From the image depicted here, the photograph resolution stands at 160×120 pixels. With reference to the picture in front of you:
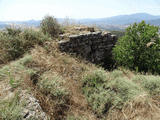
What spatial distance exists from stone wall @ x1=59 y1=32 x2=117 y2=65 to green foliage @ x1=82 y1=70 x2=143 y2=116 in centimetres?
213

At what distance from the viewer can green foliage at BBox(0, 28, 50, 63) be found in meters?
4.71

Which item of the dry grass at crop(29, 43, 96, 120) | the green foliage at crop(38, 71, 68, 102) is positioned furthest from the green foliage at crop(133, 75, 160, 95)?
the green foliage at crop(38, 71, 68, 102)

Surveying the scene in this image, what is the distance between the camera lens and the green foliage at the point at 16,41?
4707 millimetres

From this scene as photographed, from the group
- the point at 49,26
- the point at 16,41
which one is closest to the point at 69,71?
the point at 16,41

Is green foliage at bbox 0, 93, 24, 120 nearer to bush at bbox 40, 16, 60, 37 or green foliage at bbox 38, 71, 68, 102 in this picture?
green foliage at bbox 38, 71, 68, 102

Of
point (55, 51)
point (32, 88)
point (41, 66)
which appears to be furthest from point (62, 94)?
point (55, 51)

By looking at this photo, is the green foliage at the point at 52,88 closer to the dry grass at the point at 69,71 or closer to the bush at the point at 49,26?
the dry grass at the point at 69,71

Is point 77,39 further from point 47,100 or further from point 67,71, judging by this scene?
point 47,100

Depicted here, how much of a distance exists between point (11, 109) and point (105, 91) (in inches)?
94.0

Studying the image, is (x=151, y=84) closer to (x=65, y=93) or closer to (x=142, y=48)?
(x=142, y=48)

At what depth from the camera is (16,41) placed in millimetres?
5062

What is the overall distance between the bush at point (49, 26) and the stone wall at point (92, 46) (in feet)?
3.95

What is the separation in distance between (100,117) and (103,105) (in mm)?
302

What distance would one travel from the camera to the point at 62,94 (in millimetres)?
3145
